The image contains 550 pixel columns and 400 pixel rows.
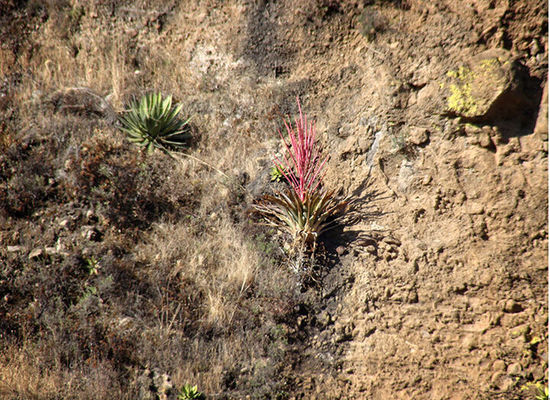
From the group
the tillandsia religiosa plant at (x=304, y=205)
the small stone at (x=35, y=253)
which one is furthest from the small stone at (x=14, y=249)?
the tillandsia religiosa plant at (x=304, y=205)

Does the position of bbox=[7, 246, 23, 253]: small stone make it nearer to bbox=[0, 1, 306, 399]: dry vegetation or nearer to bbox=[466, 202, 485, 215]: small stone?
bbox=[0, 1, 306, 399]: dry vegetation

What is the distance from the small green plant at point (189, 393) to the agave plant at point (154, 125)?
111 inches

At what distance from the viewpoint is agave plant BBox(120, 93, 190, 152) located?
193 inches

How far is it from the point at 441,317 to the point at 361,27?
3.29 metres

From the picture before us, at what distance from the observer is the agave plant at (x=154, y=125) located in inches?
193

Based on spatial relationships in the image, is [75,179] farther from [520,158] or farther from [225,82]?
[520,158]

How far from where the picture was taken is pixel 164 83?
5.64 meters

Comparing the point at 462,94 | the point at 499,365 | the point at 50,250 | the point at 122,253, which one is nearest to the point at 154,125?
the point at 122,253

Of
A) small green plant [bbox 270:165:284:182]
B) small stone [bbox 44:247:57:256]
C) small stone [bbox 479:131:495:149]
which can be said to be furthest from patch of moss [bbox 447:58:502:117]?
small stone [bbox 44:247:57:256]

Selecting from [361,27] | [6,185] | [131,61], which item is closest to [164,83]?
[131,61]

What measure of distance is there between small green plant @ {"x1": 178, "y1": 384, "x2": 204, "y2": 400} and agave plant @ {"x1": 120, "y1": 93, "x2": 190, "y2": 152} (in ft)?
9.28

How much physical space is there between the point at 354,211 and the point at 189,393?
2258 mm

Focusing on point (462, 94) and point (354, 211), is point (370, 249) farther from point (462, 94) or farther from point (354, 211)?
point (462, 94)

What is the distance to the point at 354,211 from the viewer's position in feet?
Answer: 13.1
